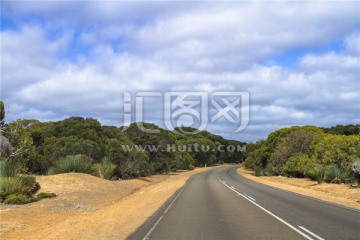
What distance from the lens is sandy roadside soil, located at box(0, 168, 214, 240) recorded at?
11914 mm

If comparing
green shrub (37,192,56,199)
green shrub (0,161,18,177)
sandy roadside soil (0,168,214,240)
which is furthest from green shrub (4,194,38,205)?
green shrub (0,161,18,177)

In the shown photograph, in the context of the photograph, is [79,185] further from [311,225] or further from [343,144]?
[343,144]

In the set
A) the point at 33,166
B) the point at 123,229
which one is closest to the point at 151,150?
the point at 33,166

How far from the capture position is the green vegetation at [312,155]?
34250 millimetres

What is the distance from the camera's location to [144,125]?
2616 inches

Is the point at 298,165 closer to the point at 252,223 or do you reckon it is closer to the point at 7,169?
the point at 7,169

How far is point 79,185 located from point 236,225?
17.3 meters

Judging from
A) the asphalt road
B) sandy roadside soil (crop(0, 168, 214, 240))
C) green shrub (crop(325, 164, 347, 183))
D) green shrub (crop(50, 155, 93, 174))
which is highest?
green shrub (crop(50, 155, 93, 174))

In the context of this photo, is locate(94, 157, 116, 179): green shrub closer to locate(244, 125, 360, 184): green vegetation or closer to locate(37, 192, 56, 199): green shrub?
locate(37, 192, 56, 199): green shrub

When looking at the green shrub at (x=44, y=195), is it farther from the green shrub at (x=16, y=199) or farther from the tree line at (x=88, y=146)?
the tree line at (x=88, y=146)

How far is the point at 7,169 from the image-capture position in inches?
854

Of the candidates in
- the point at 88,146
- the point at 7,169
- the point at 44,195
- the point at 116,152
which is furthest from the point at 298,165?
the point at 7,169

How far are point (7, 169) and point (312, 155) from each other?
32.1m

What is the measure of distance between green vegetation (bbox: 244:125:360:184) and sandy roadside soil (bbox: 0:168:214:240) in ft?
58.1
